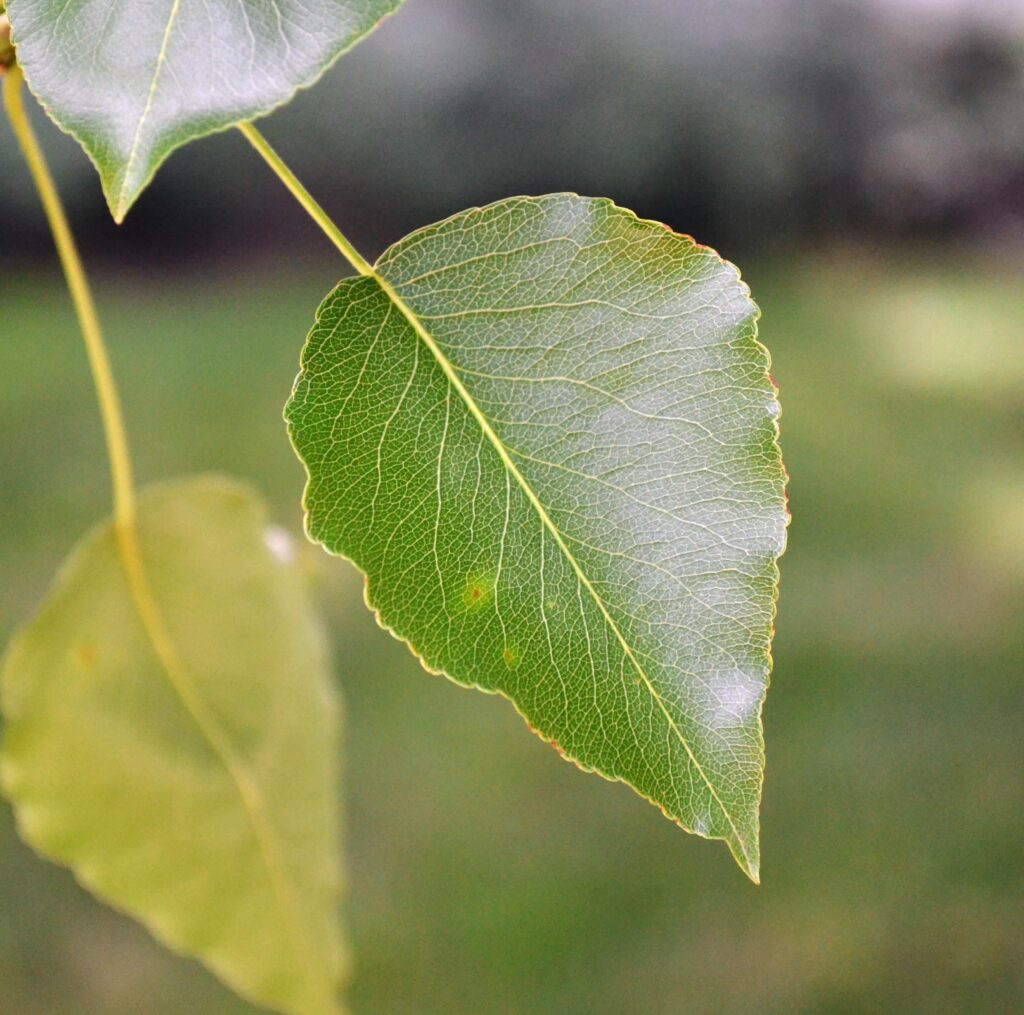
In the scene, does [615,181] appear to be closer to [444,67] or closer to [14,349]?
[444,67]

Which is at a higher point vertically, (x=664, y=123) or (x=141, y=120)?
(x=141, y=120)

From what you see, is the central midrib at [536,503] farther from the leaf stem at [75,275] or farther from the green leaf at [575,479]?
the leaf stem at [75,275]

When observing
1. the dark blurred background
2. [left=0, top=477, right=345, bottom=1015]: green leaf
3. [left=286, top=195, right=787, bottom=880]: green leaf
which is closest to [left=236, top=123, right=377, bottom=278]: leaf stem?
[left=286, top=195, right=787, bottom=880]: green leaf

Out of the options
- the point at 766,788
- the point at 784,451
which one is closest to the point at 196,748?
the point at 766,788

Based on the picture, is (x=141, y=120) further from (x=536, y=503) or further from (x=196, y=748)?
(x=196, y=748)

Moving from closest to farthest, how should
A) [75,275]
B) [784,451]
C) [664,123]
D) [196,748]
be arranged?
[75,275] < [196,748] < [784,451] < [664,123]

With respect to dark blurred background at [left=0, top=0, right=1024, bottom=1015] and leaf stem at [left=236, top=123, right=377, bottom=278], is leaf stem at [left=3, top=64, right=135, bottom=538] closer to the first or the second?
leaf stem at [left=236, top=123, right=377, bottom=278]
